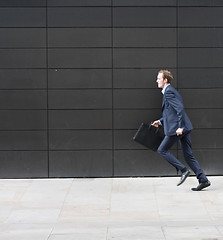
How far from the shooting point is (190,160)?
898 centimetres

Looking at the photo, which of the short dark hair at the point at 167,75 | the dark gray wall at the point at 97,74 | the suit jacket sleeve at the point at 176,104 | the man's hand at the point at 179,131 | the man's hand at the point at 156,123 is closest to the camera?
the man's hand at the point at 179,131

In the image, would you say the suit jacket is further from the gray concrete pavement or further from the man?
the gray concrete pavement

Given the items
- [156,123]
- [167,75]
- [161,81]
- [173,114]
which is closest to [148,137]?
[156,123]

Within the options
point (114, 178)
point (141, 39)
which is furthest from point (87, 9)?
point (114, 178)

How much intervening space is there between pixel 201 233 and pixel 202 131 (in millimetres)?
3636

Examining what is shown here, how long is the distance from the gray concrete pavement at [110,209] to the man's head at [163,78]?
1.80 m

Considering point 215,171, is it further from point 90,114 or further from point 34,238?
point 34,238

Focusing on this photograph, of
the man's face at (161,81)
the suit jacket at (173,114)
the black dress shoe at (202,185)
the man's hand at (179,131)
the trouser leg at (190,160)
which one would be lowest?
the black dress shoe at (202,185)

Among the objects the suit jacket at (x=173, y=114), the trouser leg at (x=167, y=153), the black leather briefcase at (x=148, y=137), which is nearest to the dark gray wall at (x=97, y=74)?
the black leather briefcase at (x=148, y=137)

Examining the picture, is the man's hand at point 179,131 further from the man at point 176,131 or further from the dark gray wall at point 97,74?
the dark gray wall at point 97,74

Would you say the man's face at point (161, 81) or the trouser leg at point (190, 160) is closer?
the trouser leg at point (190, 160)

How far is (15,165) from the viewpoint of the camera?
395 inches

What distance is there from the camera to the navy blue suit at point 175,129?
29.2 feet

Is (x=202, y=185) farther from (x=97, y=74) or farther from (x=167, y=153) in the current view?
(x=97, y=74)
